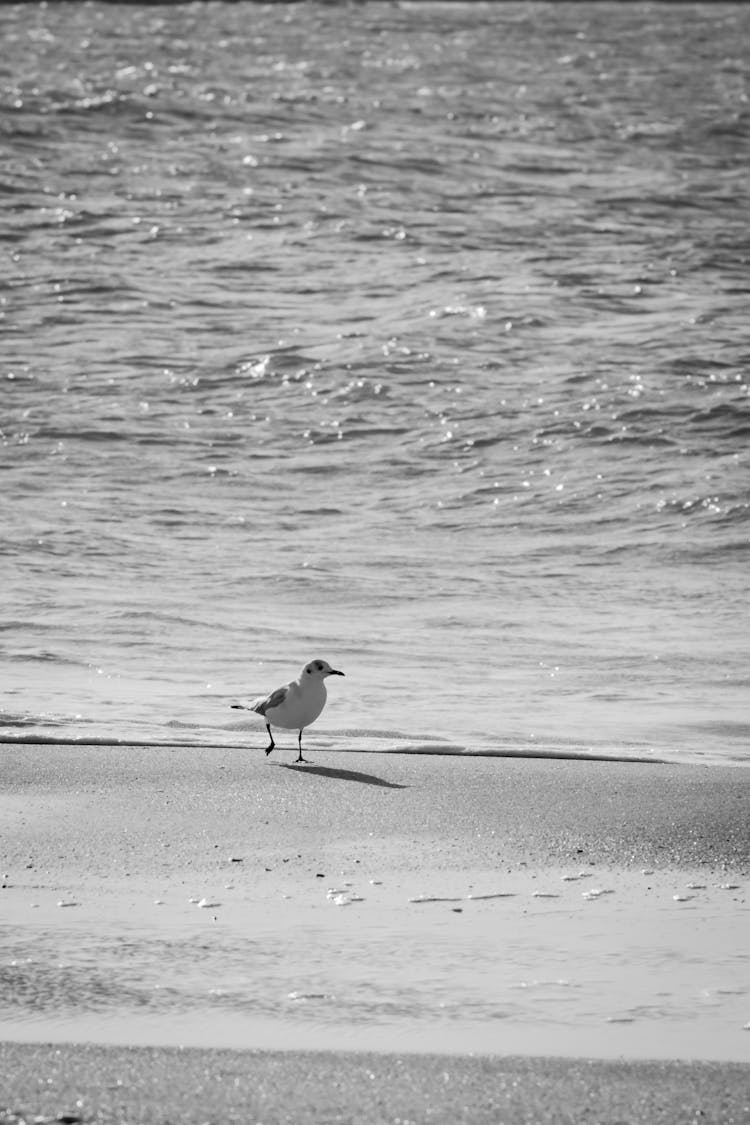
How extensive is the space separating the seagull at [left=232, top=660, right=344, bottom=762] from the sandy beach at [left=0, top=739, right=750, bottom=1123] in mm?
376

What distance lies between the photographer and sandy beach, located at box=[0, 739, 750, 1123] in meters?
3.52

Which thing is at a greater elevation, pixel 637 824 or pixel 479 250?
pixel 479 250

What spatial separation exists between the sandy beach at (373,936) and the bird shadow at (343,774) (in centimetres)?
2

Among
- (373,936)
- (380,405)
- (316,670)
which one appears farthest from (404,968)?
(380,405)

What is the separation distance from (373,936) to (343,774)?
195cm

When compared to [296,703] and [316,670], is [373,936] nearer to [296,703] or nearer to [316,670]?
[296,703]

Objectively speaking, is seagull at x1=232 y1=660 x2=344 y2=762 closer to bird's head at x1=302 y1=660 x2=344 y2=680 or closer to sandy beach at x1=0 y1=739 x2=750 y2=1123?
bird's head at x1=302 y1=660 x2=344 y2=680

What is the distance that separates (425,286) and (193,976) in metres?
17.2

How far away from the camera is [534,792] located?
6051 mm

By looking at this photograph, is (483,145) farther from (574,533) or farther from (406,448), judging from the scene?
(574,533)

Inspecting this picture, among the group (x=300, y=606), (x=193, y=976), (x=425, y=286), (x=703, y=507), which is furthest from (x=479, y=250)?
(x=193, y=976)

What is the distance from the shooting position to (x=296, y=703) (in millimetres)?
7020

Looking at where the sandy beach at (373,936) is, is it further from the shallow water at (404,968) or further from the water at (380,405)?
the water at (380,405)

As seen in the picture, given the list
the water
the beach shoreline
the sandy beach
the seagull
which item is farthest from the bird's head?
the beach shoreline
